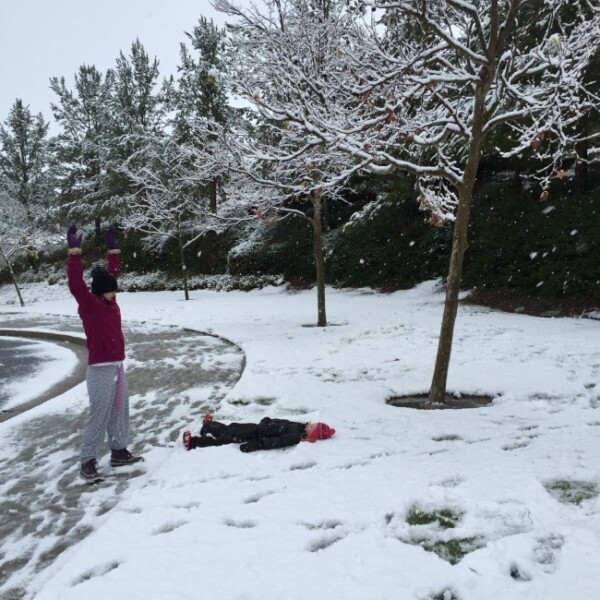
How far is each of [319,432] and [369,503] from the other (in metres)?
1.36

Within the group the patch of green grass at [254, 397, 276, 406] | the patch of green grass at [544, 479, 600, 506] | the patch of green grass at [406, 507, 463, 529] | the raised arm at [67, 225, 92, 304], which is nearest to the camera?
the patch of green grass at [406, 507, 463, 529]

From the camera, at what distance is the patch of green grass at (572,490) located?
3232 millimetres

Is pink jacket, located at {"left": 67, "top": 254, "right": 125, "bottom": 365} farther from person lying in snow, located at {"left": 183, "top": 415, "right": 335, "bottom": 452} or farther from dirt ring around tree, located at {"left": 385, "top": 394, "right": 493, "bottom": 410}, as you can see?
dirt ring around tree, located at {"left": 385, "top": 394, "right": 493, "bottom": 410}

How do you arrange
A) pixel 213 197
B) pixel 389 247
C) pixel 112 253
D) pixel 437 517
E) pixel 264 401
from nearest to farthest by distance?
1. pixel 437 517
2. pixel 112 253
3. pixel 264 401
4. pixel 389 247
5. pixel 213 197

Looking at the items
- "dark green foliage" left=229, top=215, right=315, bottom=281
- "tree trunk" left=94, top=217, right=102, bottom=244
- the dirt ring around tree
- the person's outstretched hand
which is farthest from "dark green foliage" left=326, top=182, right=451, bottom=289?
"tree trunk" left=94, top=217, right=102, bottom=244

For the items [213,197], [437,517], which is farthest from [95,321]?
[213,197]

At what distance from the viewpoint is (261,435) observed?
473 centimetres

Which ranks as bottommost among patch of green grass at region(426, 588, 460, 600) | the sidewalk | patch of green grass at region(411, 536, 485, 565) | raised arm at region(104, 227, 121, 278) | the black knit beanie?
the sidewalk

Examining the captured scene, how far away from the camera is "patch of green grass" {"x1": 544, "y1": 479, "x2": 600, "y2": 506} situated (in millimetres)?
3232

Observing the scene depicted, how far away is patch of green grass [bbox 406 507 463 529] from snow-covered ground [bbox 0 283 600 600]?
1 centimetres

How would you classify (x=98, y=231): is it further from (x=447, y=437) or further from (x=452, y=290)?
(x=447, y=437)

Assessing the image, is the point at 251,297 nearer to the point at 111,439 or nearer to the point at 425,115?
the point at 425,115

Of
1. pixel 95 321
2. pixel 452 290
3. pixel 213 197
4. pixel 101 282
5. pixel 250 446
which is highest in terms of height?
pixel 213 197

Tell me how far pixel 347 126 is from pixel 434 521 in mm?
4563
